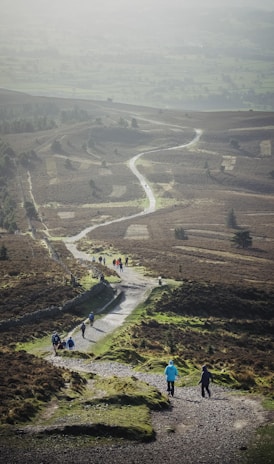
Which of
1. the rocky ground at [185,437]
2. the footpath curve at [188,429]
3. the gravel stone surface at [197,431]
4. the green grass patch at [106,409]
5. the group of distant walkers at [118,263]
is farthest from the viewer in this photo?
the group of distant walkers at [118,263]

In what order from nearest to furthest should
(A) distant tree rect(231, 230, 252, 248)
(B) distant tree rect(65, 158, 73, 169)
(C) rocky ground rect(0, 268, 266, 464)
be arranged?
(C) rocky ground rect(0, 268, 266, 464) < (A) distant tree rect(231, 230, 252, 248) < (B) distant tree rect(65, 158, 73, 169)

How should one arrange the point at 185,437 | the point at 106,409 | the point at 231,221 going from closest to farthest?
the point at 185,437 → the point at 106,409 → the point at 231,221

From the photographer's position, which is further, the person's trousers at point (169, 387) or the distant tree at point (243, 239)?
the distant tree at point (243, 239)

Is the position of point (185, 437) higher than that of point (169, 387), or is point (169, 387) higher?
point (185, 437)

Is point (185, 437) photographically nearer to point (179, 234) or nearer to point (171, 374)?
point (171, 374)

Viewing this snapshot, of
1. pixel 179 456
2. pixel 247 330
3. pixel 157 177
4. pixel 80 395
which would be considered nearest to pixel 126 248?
pixel 247 330

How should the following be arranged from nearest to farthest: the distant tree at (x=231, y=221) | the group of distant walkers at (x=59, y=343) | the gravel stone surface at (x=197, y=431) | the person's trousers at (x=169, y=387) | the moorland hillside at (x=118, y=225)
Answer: the gravel stone surface at (x=197, y=431)
the person's trousers at (x=169, y=387)
the group of distant walkers at (x=59, y=343)
the moorland hillside at (x=118, y=225)
the distant tree at (x=231, y=221)

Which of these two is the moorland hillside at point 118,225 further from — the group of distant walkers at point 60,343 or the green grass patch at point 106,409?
the group of distant walkers at point 60,343

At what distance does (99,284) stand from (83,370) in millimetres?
23332

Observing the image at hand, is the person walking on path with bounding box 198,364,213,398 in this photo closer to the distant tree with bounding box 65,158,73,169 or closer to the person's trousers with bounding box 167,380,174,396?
the person's trousers with bounding box 167,380,174,396

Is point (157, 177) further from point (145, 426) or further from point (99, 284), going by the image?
point (145, 426)

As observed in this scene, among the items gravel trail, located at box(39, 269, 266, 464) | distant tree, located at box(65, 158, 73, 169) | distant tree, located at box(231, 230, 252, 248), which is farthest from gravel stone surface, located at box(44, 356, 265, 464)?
distant tree, located at box(65, 158, 73, 169)

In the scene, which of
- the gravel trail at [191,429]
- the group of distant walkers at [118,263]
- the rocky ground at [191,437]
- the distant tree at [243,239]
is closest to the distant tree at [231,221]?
the distant tree at [243,239]

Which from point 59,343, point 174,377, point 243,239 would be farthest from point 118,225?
point 174,377
